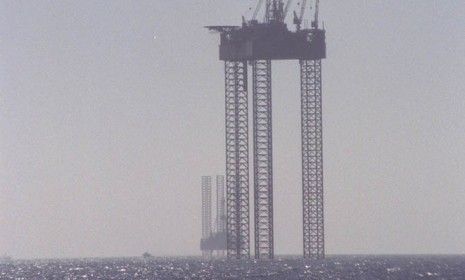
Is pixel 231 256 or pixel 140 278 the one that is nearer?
pixel 140 278

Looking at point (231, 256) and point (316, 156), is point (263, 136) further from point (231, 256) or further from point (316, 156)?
point (231, 256)

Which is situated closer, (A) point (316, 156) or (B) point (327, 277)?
(B) point (327, 277)

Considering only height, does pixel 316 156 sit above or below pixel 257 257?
above

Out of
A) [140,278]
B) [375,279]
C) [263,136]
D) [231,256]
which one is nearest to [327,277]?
[375,279]

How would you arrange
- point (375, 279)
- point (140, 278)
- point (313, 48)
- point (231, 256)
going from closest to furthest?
point (375, 279), point (140, 278), point (313, 48), point (231, 256)

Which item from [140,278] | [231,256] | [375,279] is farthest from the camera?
[231,256]

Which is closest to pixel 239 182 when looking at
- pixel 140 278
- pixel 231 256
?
pixel 231 256

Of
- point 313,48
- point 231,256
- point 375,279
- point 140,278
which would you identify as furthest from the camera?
point 231,256

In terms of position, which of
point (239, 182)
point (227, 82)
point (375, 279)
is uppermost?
point (227, 82)

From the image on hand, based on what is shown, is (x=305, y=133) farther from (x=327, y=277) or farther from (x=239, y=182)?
(x=327, y=277)
